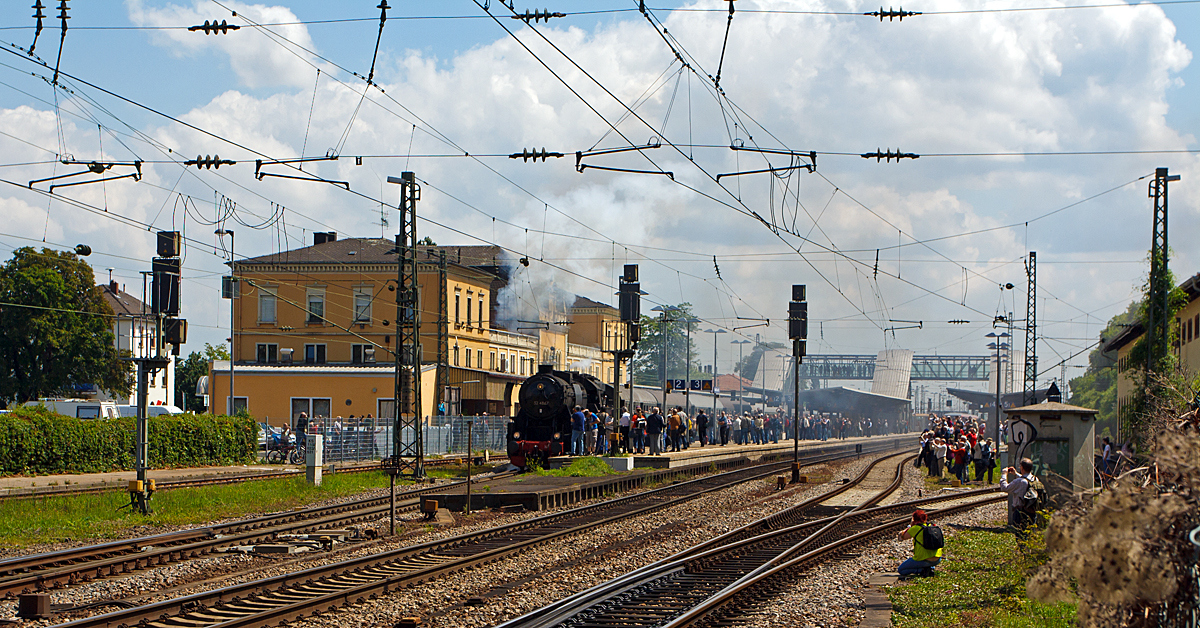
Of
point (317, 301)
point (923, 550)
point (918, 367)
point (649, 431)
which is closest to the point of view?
point (923, 550)

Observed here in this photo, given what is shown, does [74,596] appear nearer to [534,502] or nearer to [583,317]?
[534,502]

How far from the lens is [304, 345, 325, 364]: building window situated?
59312mm

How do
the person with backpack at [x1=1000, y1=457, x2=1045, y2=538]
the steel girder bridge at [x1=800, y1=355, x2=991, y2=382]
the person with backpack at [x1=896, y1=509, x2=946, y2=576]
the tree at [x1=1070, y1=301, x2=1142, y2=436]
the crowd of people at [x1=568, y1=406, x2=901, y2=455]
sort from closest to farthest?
1. the person with backpack at [x1=896, y1=509, x2=946, y2=576]
2. the person with backpack at [x1=1000, y1=457, x2=1045, y2=538]
3. the crowd of people at [x1=568, y1=406, x2=901, y2=455]
4. the tree at [x1=1070, y1=301, x2=1142, y2=436]
5. the steel girder bridge at [x1=800, y1=355, x2=991, y2=382]

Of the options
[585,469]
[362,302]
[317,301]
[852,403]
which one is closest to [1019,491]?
[585,469]

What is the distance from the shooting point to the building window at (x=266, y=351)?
59.8m

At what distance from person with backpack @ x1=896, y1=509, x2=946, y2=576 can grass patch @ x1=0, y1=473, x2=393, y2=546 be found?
11.4 m

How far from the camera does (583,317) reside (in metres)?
76.2

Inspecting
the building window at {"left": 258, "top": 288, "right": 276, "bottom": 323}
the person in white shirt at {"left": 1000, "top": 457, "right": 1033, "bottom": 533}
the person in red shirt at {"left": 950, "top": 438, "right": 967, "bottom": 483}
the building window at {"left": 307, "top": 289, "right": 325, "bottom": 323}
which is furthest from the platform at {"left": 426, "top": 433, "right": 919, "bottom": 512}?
the building window at {"left": 258, "top": 288, "right": 276, "bottom": 323}

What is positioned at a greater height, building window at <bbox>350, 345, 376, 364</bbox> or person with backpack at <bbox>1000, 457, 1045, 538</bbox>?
building window at <bbox>350, 345, 376, 364</bbox>

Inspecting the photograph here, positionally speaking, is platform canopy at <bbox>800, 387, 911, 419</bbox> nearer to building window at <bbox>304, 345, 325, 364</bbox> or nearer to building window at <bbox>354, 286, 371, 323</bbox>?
building window at <bbox>354, 286, 371, 323</bbox>

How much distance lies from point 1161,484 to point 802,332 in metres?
20.5

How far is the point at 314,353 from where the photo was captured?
59562mm

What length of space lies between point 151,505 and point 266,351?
137 feet

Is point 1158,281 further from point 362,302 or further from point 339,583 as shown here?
point 362,302
